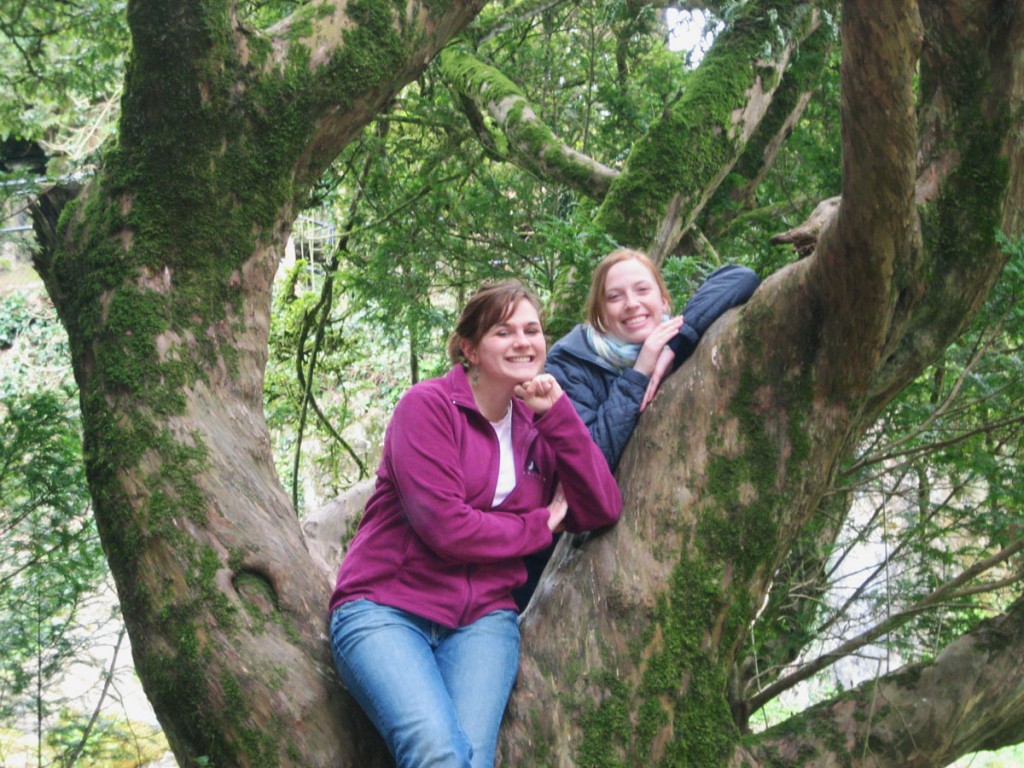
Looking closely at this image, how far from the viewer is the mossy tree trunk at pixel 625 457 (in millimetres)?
2746

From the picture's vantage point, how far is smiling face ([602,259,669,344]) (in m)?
3.32

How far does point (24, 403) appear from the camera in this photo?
13.1 ft

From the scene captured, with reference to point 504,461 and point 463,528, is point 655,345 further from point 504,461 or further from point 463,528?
point 463,528

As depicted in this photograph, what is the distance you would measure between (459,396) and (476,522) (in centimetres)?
38

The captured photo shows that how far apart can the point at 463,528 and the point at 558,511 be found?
1.31 ft

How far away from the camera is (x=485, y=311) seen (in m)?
2.97

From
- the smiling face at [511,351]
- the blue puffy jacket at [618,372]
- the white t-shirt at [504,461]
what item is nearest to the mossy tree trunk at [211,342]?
the white t-shirt at [504,461]

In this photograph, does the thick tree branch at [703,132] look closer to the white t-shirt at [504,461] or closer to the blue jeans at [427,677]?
the white t-shirt at [504,461]

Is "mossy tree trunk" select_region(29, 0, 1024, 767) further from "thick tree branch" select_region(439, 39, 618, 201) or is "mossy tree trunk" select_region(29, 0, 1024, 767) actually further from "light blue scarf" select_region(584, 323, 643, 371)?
"thick tree branch" select_region(439, 39, 618, 201)

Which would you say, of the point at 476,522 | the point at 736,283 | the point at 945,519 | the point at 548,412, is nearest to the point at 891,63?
the point at 736,283

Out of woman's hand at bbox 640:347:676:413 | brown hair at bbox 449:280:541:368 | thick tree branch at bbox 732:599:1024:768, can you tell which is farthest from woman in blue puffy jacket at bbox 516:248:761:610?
thick tree branch at bbox 732:599:1024:768

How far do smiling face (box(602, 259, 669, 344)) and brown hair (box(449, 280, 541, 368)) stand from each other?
39 cm

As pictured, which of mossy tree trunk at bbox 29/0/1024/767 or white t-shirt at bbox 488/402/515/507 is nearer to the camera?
mossy tree trunk at bbox 29/0/1024/767

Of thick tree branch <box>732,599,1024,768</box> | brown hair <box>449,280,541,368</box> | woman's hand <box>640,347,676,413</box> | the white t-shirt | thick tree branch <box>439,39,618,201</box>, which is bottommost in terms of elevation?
thick tree branch <box>732,599,1024,768</box>
